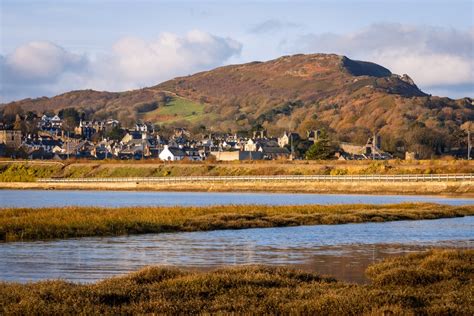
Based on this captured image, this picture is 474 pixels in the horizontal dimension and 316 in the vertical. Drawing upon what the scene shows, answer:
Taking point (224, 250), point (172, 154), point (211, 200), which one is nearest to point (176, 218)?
point (224, 250)

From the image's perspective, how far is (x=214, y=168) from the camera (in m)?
131

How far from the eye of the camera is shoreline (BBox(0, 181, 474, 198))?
83.6 m

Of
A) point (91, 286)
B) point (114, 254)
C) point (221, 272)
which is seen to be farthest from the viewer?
point (114, 254)

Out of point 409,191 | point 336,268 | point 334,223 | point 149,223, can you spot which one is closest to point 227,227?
point 149,223

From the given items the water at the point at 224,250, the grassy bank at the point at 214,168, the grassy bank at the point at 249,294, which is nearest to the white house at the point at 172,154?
the grassy bank at the point at 214,168

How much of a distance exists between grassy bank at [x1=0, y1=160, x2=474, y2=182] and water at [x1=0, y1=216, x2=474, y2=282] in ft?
217

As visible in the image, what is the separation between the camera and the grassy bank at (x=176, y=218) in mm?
34656

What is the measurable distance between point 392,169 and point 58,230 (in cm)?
7819

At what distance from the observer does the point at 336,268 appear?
24.7 metres

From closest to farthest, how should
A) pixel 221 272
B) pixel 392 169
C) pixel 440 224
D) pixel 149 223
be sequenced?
pixel 221 272, pixel 149 223, pixel 440 224, pixel 392 169

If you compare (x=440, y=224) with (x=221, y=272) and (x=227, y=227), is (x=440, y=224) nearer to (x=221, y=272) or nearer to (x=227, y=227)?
(x=227, y=227)

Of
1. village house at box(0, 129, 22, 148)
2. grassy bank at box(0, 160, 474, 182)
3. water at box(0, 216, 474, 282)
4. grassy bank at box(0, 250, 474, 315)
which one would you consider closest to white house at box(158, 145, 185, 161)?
grassy bank at box(0, 160, 474, 182)

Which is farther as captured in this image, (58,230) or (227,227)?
(227,227)

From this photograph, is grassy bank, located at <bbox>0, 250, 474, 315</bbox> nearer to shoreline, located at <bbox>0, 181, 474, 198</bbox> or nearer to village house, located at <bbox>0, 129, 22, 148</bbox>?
shoreline, located at <bbox>0, 181, 474, 198</bbox>
